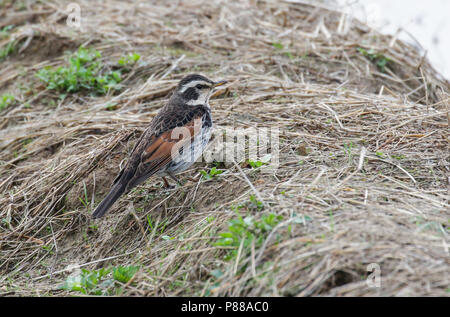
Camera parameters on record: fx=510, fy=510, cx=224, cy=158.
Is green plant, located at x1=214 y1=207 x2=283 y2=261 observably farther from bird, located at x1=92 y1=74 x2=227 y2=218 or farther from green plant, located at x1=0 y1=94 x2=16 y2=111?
green plant, located at x1=0 y1=94 x2=16 y2=111

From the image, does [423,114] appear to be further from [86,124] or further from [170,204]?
[86,124]

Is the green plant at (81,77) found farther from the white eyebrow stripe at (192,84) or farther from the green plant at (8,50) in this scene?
the white eyebrow stripe at (192,84)

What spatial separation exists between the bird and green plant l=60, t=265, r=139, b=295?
0.83 m

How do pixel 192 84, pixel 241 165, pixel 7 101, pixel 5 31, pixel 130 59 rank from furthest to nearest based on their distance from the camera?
pixel 5 31
pixel 130 59
pixel 7 101
pixel 192 84
pixel 241 165

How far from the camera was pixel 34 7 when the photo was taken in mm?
11078

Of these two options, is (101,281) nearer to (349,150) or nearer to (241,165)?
(241,165)

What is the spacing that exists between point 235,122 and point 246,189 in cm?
174

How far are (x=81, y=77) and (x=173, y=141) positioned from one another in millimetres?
2931

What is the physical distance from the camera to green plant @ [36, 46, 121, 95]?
8.04 meters

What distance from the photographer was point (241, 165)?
228 inches

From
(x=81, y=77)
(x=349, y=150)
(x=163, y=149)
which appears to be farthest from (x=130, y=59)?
(x=349, y=150)

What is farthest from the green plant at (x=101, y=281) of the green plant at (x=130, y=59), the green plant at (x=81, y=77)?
the green plant at (x=130, y=59)

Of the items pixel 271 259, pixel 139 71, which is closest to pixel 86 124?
pixel 139 71

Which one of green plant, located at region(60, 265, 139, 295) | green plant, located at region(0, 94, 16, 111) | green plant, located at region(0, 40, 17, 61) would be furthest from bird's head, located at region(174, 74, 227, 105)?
green plant, located at region(0, 40, 17, 61)
